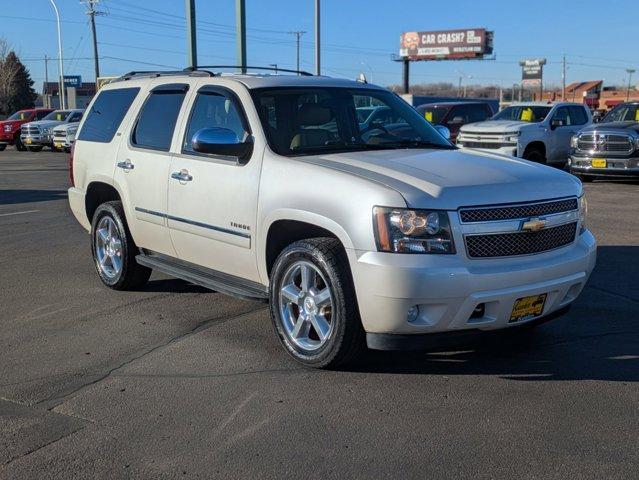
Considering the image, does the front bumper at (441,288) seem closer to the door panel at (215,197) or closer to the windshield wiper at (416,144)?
the door panel at (215,197)

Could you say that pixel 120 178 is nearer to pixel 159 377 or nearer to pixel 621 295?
pixel 159 377

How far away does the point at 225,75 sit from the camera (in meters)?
6.06

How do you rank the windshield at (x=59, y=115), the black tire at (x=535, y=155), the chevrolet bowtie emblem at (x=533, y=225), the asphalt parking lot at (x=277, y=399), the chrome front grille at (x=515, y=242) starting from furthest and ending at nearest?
the windshield at (x=59, y=115) → the black tire at (x=535, y=155) → the chevrolet bowtie emblem at (x=533, y=225) → the chrome front grille at (x=515, y=242) → the asphalt parking lot at (x=277, y=399)

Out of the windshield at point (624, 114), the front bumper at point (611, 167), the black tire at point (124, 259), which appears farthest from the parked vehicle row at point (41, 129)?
the black tire at point (124, 259)

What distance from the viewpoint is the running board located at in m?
5.30

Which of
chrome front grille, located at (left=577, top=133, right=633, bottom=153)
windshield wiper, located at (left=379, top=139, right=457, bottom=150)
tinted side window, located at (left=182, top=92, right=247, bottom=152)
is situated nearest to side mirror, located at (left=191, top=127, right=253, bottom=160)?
tinted side window, located at (left=182, top=92, right=247, bottom=152)

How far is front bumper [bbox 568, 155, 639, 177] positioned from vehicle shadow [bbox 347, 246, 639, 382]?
10.4 m

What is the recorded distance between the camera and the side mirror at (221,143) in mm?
5168

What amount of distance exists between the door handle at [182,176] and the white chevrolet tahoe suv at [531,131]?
12.8m

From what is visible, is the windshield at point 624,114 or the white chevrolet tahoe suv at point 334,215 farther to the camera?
the windshield at point 624,114

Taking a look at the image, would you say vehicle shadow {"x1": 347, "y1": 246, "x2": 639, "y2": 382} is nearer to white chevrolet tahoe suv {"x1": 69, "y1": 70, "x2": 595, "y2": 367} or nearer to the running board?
white chevrolet tahoe suv {"x1": 69, "y1": 70, "x2": 595, "y2": 367}

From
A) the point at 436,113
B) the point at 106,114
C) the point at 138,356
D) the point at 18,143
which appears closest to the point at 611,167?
the point at 436,113

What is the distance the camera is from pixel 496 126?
18.2m

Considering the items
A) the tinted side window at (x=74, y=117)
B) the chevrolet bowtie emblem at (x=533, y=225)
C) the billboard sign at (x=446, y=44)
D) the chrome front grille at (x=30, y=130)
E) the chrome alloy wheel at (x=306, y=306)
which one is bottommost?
the chrome alloy wheel at (x=306, y=306)
